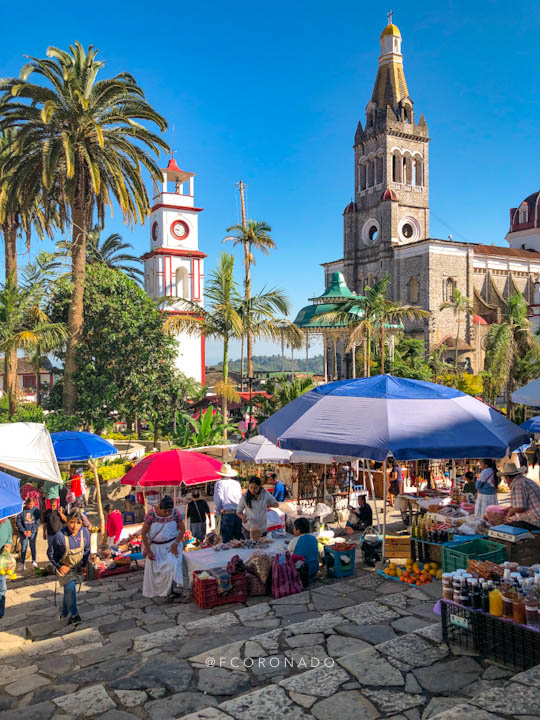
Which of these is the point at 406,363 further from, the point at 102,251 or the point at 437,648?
the point at 437,648

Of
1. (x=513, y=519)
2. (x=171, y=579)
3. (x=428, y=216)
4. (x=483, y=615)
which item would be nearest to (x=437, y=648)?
(x=483, y=615)

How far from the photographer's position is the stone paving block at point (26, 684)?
5.18 m

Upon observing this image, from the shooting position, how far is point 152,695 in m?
4.87

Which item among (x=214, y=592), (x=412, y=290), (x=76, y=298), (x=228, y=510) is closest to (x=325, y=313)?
(x=76, y=298)

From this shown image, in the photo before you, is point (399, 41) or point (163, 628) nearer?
point (163, 628)

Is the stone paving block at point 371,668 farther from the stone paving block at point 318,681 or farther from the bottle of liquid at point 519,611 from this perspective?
the bottle of liquid at point 519,611

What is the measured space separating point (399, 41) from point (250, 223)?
40491 mm

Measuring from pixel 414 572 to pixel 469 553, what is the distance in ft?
4.01

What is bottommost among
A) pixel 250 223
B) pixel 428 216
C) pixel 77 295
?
pixel 77 295

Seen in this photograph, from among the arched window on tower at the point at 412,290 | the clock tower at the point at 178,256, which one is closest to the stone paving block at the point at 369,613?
the clock tower at the point at 178,256

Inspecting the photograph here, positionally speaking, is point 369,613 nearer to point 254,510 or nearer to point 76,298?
point 254,510

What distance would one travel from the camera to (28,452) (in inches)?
307

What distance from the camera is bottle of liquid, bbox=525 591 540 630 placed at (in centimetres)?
484

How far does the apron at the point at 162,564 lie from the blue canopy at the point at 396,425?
1.89 meters
